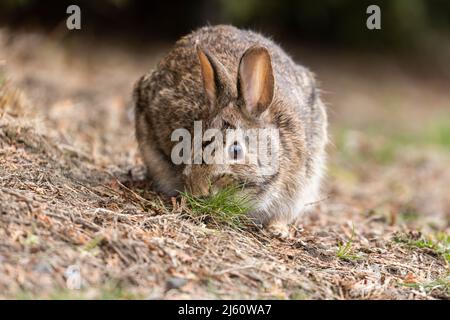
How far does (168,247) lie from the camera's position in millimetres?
5215

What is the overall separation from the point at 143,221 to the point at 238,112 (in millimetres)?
1184

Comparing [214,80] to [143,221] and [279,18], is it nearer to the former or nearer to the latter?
[143,221]

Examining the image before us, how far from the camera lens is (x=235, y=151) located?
573 cm

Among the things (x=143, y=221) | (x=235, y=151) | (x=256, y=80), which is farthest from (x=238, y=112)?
(x=143, y=221)

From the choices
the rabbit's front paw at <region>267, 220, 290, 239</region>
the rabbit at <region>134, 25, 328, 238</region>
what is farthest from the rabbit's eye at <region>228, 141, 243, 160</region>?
the rabbit's front paw at <region>267, 220, 290, 239</region>

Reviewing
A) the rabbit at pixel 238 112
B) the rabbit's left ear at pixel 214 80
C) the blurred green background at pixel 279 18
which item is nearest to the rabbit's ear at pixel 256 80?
the rabbit at pixel 238 112

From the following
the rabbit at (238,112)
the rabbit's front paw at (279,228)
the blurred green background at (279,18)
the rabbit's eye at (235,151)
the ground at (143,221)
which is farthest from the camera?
the blurred green background at (279,18)

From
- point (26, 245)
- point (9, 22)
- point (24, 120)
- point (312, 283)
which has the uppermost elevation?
point (9, 22)

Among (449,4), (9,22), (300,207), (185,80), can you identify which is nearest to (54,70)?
(9,22)

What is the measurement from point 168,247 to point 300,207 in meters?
2.04

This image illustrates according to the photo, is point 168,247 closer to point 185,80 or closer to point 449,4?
point 185,80

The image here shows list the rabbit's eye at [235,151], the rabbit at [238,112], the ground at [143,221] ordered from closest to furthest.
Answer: the ground at [143,221]
the rabbit's eye at [235,151]
the rabbit at [238,112]

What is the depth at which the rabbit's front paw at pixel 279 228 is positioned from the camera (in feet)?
20.9

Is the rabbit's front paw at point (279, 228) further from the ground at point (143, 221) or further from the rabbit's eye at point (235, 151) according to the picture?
the rabbit's eye at point (235, 151)
